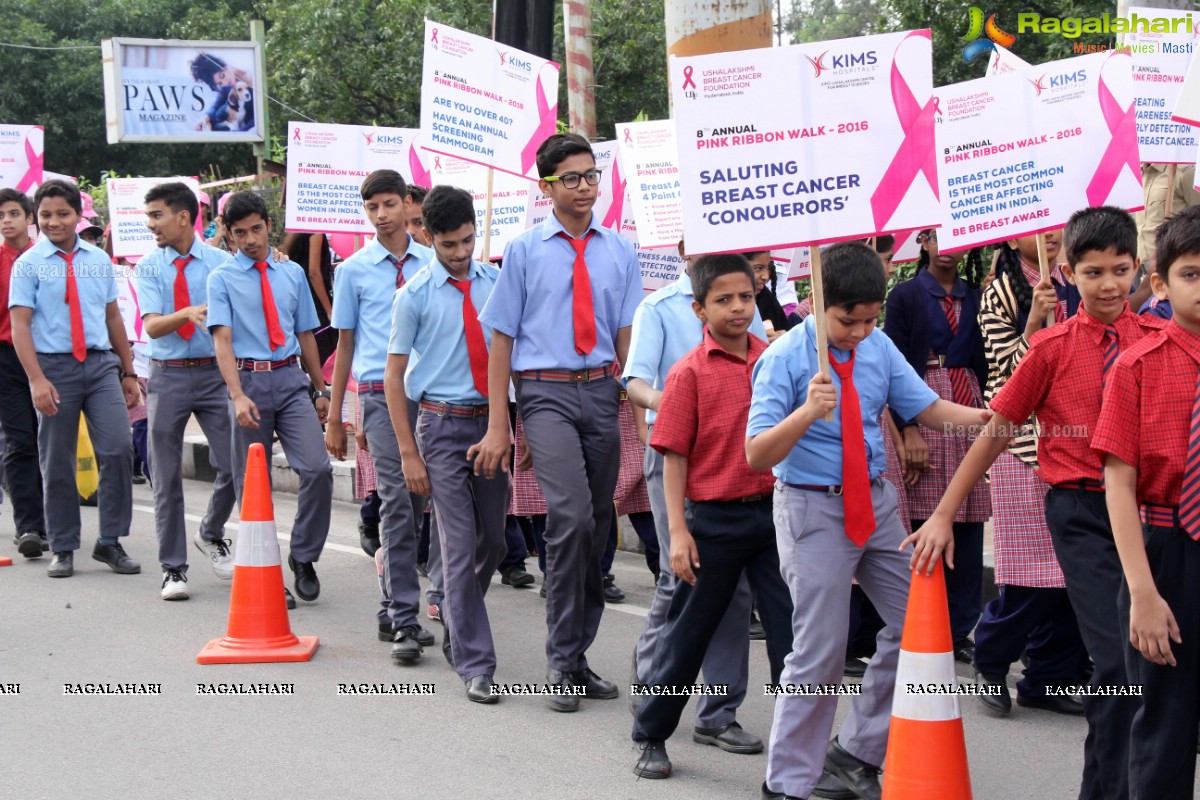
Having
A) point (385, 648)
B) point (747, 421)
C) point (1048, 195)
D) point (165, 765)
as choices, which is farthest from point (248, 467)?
point (1048, 195)

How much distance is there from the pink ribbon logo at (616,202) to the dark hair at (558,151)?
11.9 ft

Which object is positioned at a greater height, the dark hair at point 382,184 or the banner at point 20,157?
the banner at point 20,157

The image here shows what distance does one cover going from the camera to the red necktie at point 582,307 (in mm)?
5801

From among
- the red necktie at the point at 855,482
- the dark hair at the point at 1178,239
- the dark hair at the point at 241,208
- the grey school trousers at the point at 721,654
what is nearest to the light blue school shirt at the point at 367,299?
the dark hair at the point at 241,208

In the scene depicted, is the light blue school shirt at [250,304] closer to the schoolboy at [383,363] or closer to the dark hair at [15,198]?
the schoolboy at [383,363]

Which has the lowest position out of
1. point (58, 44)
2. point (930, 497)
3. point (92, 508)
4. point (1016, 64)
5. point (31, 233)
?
point (92, 508)

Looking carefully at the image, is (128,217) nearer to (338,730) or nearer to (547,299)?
(547,299)

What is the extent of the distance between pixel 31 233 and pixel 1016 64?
720 cm

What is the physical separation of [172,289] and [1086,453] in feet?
17.9

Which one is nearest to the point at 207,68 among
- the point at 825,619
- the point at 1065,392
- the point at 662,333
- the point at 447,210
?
the point at 447,210

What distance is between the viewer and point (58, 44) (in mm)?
32594

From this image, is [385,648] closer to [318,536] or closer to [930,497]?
[318,536]

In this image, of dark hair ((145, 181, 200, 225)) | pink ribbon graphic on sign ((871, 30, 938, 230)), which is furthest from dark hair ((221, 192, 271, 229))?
pink ribbon graphic on sign ((871, 30, 938, 230))

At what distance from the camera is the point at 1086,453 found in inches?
167
